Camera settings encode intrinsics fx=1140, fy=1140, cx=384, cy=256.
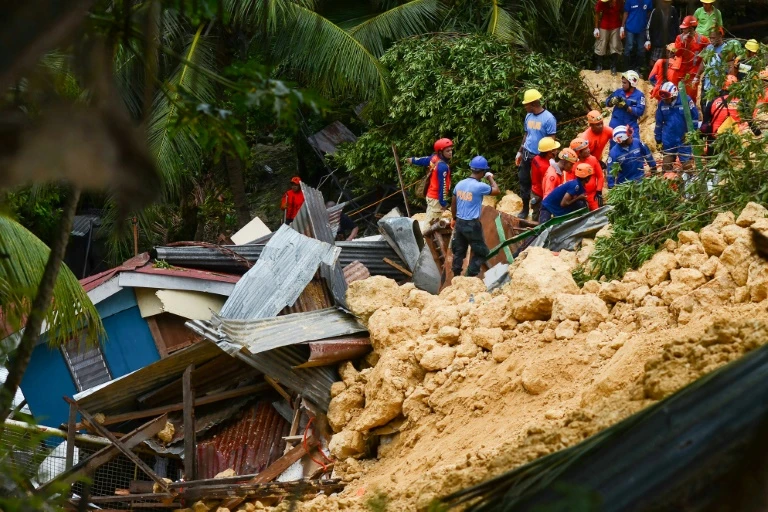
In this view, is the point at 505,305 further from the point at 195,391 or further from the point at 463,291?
the point at 195,391

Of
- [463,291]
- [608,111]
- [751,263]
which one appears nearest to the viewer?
[751,263]

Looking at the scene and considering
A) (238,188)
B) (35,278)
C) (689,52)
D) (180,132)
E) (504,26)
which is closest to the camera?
(35,278)

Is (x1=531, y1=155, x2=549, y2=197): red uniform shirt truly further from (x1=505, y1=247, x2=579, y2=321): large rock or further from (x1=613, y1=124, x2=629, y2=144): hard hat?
(x1=505, y1=247, x2=579, y2=321): large rock

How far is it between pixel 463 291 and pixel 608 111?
5.87m

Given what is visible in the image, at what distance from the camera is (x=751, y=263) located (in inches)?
360

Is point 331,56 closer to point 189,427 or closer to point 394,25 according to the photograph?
point 394,25

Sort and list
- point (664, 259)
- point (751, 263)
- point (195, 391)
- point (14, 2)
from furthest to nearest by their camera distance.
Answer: point (195, 391) → point (664, 259) → point (751, 263) → point (14, 2)

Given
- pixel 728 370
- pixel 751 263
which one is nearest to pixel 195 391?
pixel 751 263

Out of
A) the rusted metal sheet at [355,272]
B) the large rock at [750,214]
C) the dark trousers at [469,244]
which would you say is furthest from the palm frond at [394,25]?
the large rock at [750,214]

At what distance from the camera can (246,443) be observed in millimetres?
13203

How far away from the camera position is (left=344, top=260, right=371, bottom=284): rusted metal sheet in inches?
577

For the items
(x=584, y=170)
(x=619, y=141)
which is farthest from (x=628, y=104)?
(x=584, y=170)

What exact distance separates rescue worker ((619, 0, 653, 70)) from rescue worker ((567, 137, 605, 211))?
4.26m

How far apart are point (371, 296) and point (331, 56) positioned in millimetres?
6278
